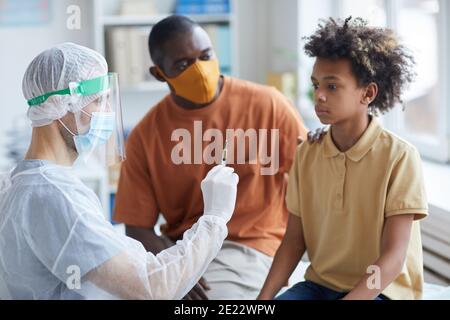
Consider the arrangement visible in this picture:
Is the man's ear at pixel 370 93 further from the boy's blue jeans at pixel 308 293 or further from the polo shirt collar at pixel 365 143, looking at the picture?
the boy's blue jeans at pixel 308 293

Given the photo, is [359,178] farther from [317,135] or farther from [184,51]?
[184,51]

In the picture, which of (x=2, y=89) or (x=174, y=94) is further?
(x=2, y=89)

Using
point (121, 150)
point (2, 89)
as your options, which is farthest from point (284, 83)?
point (121, 150)

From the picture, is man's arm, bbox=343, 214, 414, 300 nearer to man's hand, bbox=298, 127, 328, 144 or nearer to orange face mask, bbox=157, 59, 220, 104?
man's hand, bbox=298, 127, 328, 144

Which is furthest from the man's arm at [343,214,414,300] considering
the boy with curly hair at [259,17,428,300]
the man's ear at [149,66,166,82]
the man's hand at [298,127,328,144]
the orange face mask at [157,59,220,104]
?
the man's ear at [149,66,166,82]

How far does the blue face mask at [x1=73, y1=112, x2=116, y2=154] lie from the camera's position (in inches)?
39.8

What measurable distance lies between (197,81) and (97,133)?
0.41 metres

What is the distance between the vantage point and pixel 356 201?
1.22m

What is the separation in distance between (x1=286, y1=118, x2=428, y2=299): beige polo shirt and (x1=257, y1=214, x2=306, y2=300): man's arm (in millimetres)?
18

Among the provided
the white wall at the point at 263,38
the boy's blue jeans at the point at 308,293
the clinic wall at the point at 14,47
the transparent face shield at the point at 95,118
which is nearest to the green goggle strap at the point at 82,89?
the transparent face shield at the point at 95,118

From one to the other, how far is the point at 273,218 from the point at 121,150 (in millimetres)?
515

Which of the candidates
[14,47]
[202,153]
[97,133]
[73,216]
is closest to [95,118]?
[97,133]

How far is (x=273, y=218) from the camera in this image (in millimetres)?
1482

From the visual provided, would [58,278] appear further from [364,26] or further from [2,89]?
[2,89]
